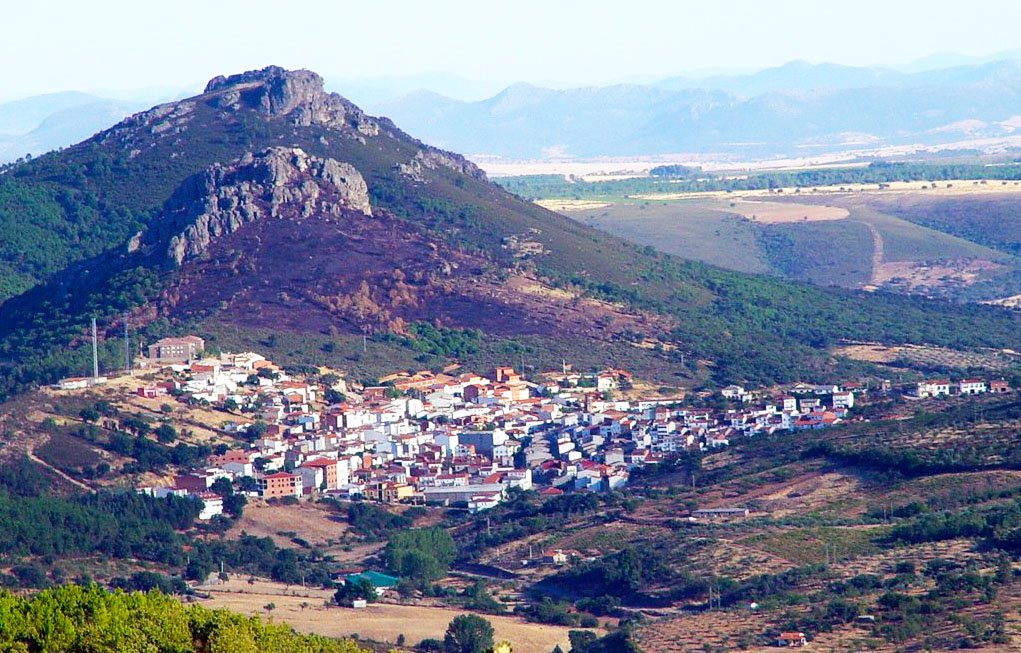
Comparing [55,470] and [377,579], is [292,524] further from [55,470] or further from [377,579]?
[377,579]

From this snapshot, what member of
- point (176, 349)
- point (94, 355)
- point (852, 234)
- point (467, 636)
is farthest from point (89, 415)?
point (852, 234)

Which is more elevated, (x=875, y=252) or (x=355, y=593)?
(x=875, y=252)

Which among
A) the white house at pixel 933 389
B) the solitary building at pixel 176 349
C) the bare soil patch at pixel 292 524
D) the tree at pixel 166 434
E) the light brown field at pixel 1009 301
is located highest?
the solitary building at pixel 176 349

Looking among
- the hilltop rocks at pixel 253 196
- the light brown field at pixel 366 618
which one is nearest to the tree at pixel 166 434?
the light brown field at pixel 366 618

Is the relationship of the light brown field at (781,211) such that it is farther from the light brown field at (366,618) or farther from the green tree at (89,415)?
the light brown field at (366,618)

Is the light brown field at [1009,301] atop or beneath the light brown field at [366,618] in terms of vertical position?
atop

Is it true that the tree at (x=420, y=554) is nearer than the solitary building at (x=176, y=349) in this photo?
Yes
